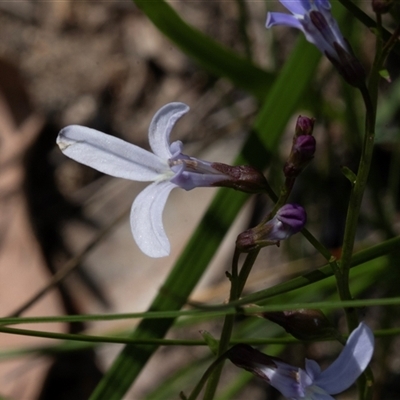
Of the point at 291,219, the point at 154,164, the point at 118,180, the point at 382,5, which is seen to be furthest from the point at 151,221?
the point at 118,180

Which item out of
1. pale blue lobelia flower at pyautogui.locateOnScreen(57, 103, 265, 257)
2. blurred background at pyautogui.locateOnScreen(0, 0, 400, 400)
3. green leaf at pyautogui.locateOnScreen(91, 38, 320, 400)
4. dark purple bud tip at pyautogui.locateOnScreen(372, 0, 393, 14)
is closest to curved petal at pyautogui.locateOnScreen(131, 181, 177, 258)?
pale blue lobelia flower at pyautogui.locateOnScreen(57, 103, 265, 257)

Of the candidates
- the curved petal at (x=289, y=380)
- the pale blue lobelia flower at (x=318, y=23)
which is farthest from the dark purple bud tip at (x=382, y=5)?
the curved petal at (x=289, y=380)

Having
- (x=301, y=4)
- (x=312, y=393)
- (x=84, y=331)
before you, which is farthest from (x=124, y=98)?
(x=312, y=393)

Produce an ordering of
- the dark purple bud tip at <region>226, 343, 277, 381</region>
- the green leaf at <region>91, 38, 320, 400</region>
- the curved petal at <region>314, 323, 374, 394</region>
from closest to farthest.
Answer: the curved petal at <region>314, 323, 374, 394</region>
the dark purple bud tip at <region>226, 343, 277, 381</region>
the green leaf at <region>91, 38, 320, 400</region>

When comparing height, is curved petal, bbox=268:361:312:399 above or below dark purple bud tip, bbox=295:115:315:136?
below

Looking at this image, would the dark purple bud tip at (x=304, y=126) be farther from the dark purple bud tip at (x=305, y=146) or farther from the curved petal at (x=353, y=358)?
the curved petal at (x=353, y=358)

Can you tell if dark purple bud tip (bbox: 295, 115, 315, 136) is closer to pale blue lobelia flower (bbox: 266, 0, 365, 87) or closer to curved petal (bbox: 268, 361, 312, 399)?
pale blue lobelia flower (bbox: 266, 0, 365, 87)

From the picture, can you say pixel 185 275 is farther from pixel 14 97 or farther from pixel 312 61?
pixel 14 97

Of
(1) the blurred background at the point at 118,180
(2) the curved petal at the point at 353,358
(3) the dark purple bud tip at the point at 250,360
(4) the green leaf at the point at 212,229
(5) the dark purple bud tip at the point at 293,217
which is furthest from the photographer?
(1) the blurred background at the point at 118,180
